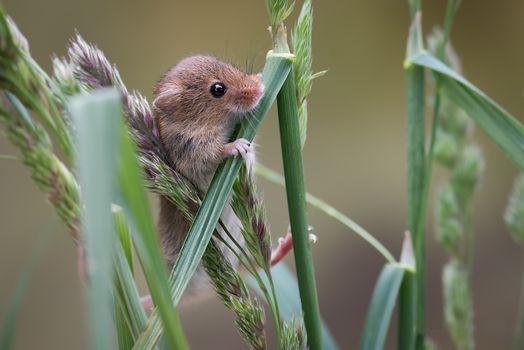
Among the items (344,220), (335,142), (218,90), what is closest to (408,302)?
(344,220)

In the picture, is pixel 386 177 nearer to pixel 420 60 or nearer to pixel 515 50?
pixel 515 50

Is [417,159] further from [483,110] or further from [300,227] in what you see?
[300,227]

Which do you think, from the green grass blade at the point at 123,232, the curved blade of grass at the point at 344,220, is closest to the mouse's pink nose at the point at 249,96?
the curved blade of grass at the point at 344,220

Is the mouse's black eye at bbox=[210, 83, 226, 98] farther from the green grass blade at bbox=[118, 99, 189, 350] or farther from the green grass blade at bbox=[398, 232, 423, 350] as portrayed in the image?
the green grass blade at bbox=[118, 99, 189, 350]

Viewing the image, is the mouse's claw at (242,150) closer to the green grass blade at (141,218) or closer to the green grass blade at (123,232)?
the green grass blade at (123,232)

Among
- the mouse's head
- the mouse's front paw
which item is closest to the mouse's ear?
the mouse's head

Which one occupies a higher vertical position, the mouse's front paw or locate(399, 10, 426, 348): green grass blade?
locate(399, 10, 426, 348): green grass blade

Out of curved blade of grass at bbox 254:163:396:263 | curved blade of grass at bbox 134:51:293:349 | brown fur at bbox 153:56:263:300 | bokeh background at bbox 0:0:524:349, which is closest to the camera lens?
curved blade of grass at bbox 134:51:293:349
